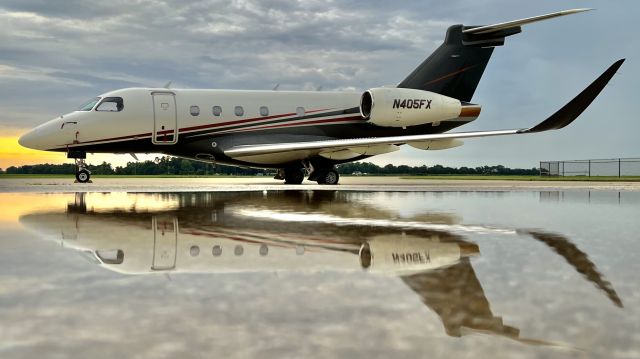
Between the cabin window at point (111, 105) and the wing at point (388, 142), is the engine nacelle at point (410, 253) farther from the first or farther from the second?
the cabin window at point (111, 105)

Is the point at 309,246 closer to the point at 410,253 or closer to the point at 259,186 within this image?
the point at 410,253

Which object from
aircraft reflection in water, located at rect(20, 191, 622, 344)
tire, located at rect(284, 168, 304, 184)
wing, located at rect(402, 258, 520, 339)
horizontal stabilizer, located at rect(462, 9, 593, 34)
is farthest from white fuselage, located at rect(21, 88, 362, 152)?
wing, located at rect(402, 258, 520, 339)

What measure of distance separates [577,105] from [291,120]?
1195cm

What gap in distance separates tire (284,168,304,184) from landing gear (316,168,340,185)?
957mm

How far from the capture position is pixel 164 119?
22.1 meters

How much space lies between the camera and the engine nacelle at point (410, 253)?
17.5 ft

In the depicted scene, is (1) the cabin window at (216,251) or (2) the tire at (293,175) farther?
(2) the tire at (293,175)

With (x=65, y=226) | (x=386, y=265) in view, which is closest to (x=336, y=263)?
(x=386, y=265)

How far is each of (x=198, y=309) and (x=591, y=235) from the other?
6014 millimetres

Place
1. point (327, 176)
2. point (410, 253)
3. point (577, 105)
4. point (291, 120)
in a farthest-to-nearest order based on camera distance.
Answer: point (327, 176), point (291, 120), point (577, 105), point (410, 253)

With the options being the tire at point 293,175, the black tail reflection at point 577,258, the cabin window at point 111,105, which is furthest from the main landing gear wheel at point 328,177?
the black tail reflection at point 577,258

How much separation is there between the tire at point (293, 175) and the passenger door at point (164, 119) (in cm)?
514

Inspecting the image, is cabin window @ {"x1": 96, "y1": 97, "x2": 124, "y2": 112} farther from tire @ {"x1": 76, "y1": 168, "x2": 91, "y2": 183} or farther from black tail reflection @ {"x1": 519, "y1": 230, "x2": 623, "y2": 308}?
black tail reflection @ {"x1": 519, "y1": 230, "x2": 623, "y2": 308}

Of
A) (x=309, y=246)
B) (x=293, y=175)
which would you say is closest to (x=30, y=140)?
(x=293, y=175)
